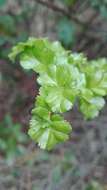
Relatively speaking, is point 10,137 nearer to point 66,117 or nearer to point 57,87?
point 66,117

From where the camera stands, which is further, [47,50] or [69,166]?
[69,166]

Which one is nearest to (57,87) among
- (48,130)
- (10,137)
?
(48,130)

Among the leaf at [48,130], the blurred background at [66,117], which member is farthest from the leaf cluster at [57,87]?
the blurred background at [66,117]

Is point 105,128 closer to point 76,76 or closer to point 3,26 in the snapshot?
point 3,26

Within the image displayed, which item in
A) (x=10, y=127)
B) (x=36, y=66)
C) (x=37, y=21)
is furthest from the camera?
(x=37, y=21)

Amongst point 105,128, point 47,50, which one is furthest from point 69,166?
point 47,50

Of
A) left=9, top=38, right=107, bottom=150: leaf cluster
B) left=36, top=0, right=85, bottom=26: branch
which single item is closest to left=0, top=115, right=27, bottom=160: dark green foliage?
left=36, top=0, right=85, bottom=26: branch

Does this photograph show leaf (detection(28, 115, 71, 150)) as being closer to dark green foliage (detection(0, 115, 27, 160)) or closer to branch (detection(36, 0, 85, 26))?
branch (detection(36, 0, 85, 26))

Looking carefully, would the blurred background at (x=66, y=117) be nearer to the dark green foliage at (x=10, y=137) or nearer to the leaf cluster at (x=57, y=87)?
the dark green foliage at (x=10, y=137)
